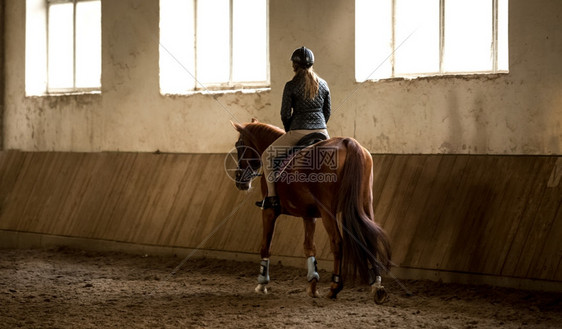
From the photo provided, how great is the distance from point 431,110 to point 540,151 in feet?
4.33

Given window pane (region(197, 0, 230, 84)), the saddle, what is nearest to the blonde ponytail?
the saddle

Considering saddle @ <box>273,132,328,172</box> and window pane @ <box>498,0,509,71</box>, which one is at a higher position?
window pane @ <box>498,0,509,71</box>

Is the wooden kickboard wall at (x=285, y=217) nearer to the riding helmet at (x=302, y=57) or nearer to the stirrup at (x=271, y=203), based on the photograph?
the stirrup at (x=271, y=203)

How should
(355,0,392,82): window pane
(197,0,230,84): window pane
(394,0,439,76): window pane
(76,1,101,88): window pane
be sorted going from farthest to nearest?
(76,1,101,88): window pane
(197,0,230,84): window pane
(355,0,392,82): window pane
(394,0,439,76): window pane

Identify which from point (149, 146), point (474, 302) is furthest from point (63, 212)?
point (474, 302)

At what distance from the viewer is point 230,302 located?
7.18 m

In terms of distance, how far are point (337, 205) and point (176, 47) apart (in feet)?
16.0

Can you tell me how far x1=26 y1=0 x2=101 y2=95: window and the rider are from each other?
550 cm

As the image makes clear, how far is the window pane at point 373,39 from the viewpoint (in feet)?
29.7

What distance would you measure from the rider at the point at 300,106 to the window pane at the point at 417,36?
6.36ft

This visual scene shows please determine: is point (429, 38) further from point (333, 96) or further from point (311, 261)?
point (311, 261)

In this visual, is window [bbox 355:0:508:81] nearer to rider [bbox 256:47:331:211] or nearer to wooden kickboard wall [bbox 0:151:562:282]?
wooden kickboard wall [bbox 0:151:562:282]

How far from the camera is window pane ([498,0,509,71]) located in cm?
831

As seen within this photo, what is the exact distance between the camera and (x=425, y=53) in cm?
882
